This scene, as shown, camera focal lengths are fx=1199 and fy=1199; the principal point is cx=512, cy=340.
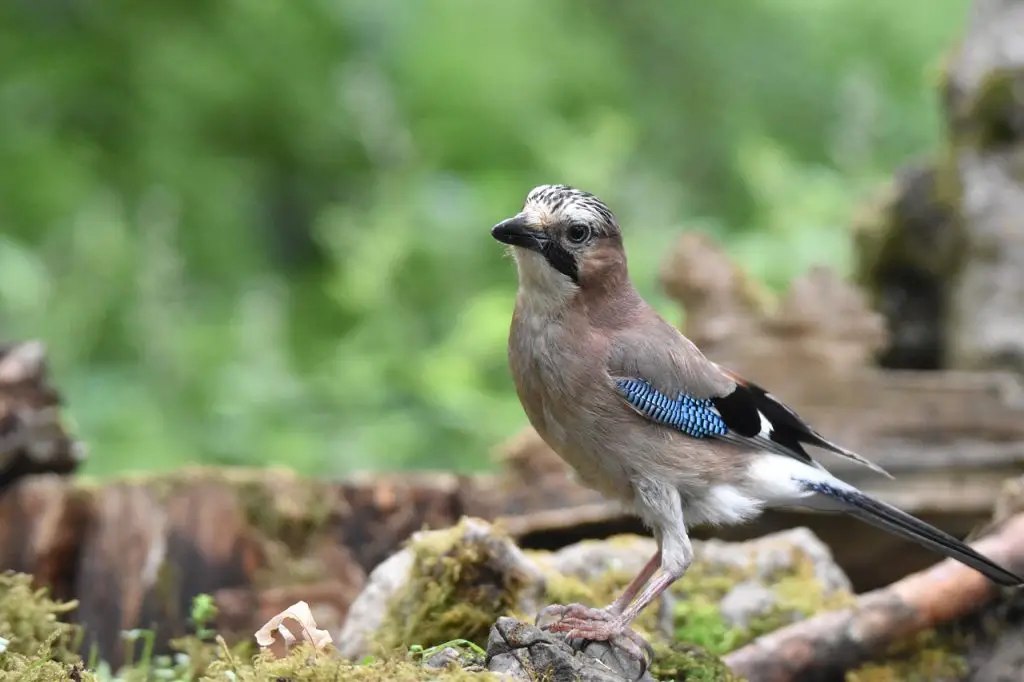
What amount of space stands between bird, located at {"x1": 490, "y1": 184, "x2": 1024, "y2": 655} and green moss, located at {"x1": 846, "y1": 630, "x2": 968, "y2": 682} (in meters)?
0.56

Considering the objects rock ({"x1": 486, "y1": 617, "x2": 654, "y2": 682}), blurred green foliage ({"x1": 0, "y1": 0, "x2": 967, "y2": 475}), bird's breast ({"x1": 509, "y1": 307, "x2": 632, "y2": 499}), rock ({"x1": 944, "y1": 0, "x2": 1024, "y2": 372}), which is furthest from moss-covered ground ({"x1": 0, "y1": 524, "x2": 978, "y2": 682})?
blurred green foliage ({"x1": 0, "y1": 0, "x2": 967, "y2": 475})

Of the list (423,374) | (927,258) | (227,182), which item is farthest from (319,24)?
(927,258)

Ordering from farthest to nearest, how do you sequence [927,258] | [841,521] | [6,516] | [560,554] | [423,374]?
[423,374] < [927,258] < [841,521] < [6,516] < [560,554]

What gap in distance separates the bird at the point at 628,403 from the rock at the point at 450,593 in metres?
0.23

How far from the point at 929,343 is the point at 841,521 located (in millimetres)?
2307

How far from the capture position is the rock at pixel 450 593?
3875 mm

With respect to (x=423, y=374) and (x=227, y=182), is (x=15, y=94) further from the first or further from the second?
(x=423, y=374)

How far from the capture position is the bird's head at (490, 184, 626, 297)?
3.82m

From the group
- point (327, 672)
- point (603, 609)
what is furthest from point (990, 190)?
point (327, 672)

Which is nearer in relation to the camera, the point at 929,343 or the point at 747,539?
the point at 747,539

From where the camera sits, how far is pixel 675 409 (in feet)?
12.9

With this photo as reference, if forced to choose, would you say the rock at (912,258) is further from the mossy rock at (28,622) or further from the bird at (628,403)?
the mossy rock at (28,622)

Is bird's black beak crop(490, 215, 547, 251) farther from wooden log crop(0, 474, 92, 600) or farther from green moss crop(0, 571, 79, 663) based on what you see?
wooden log crop(0, 474, 92, 600)

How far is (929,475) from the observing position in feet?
19.1
